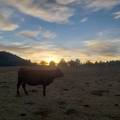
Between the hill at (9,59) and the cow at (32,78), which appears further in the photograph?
the hill at (9,59)

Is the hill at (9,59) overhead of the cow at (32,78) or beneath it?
overhead

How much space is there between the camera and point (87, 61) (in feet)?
477

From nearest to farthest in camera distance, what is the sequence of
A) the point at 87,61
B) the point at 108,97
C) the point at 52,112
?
the point at 52,112 → the point at 108,97 → the point at 87,61

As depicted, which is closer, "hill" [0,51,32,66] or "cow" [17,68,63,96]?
"cow" [17,68,63,96]

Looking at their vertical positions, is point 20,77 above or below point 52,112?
above

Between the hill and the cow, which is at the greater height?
the hill

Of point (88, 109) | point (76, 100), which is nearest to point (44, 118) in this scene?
point (88, 109)

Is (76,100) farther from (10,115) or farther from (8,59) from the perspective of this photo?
(8,59)

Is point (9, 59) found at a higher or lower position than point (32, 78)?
higher

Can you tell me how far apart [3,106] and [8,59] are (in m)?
150

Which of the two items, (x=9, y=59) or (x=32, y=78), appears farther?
(x=9, y=59)

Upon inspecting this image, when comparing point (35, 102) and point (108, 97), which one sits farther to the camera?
point (108, 97)

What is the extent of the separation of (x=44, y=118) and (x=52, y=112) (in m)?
1.46

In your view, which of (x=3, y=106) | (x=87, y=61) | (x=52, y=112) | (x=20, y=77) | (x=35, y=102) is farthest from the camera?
(x=87, y=61)
